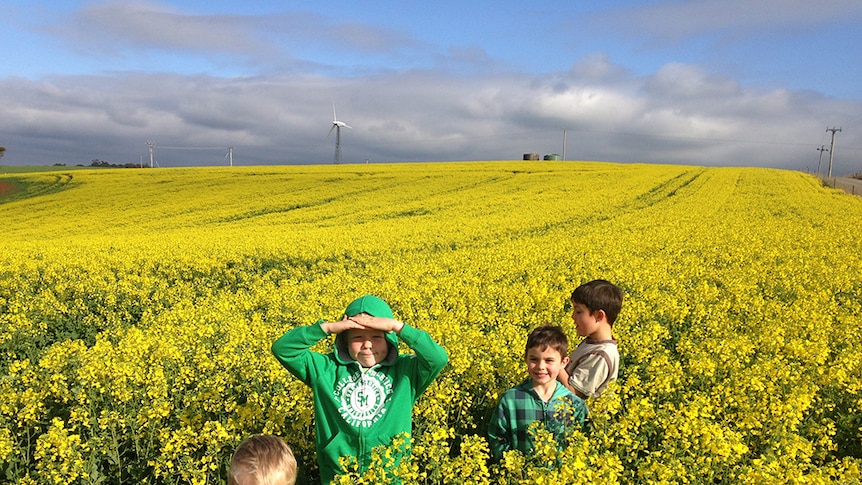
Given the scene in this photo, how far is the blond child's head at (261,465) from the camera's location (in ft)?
8.81

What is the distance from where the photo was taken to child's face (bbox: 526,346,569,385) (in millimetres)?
3904

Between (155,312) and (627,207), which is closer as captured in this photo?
(155,312)

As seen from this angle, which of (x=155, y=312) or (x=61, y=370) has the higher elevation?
(x=61, y=370)

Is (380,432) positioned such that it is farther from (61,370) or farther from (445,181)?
(445,181)

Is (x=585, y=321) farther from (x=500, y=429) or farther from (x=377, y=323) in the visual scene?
(x=377, y=323)

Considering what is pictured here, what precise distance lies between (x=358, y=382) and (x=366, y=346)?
0.90 feet

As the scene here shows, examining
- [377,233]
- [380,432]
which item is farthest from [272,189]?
[380,432]

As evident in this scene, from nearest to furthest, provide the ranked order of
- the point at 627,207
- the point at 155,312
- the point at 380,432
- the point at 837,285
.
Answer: the point at 380,432 < the point at 837,285 < the point at 155,312 < the point at 627,207

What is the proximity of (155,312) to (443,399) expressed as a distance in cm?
823

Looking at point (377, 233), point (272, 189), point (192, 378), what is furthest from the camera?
point (272, 189)

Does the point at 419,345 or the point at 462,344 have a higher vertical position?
the point at 419,345

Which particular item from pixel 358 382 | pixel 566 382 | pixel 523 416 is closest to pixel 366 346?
pixel 358 382

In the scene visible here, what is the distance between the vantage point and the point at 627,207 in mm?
28938

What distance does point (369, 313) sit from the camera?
349 cm
